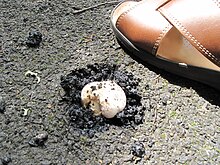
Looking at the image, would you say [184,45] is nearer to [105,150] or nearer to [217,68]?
[217,68]

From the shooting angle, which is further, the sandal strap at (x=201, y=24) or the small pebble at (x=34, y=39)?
the small pebble at (x=34, y=39)

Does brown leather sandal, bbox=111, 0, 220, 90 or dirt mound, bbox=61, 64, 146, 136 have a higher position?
brown leather sandal, bbox=111, 0, 220, 90

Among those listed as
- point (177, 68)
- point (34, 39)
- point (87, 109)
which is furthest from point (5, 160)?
point (177, 68)

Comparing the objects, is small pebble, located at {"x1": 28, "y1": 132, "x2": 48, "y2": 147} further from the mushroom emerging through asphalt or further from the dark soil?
the mushroom emerging through asphalt

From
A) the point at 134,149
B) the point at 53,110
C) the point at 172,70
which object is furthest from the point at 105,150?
the point at 172,70

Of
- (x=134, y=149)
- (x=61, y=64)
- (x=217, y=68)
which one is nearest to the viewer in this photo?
(x=134, y=149)

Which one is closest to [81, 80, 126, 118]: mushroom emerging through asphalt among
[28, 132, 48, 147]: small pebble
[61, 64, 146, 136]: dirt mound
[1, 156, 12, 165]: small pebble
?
[61, 64, 146, 136]: dirt mound

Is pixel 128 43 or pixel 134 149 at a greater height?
pixel 128 43

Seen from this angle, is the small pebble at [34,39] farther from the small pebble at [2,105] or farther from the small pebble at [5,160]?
the small pebble at [5,160]

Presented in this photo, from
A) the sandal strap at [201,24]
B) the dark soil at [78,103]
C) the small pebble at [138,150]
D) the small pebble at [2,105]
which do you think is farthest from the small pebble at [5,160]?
the sandal strap at [201,24]
